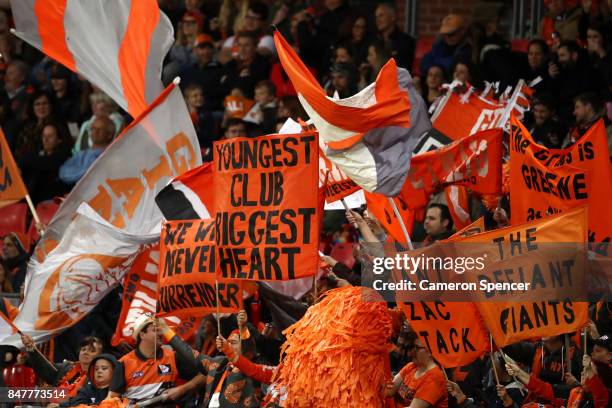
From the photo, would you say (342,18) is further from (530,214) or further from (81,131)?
(530,214)

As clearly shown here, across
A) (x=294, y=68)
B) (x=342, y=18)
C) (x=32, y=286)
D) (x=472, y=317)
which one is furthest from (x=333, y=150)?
(x=342, y=18)

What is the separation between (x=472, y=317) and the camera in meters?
10.3

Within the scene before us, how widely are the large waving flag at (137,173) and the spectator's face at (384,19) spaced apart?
3695 mm

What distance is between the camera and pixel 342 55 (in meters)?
16.1

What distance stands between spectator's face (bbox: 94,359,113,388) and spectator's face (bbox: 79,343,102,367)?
1.30 feet

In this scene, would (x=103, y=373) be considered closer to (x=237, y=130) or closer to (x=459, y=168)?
(x=459, y=168)

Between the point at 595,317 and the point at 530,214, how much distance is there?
0.90 m

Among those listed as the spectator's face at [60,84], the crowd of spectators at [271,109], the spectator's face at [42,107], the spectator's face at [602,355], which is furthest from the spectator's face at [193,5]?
the spectator's face at [602,355]

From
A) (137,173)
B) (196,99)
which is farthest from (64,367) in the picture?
(196,99)

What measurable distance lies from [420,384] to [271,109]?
19.5 ft

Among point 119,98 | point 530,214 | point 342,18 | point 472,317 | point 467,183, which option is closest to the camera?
point 472,317

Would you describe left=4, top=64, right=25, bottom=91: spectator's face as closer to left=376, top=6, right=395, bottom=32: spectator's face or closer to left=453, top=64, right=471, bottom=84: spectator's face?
left=376, top=6, right=395, bottom=32: spectator's face

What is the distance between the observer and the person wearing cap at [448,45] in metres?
15.7

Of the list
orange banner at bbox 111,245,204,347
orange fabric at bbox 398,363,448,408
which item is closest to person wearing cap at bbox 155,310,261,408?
orange banner at bbox 111,245,204,347
